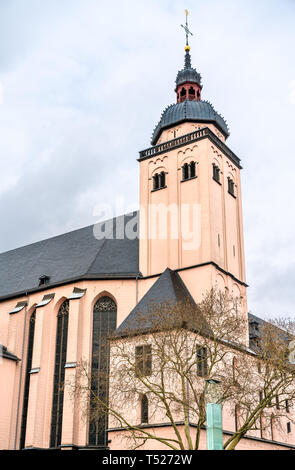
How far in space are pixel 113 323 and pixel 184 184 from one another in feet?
30.5

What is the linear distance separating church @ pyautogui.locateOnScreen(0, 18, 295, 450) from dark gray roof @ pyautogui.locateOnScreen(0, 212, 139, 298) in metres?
0.10

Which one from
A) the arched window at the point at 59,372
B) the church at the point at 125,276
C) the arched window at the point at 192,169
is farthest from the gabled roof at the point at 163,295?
the arched window at the point at 192,169

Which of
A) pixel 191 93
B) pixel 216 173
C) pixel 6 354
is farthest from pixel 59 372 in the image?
pixel 191 93

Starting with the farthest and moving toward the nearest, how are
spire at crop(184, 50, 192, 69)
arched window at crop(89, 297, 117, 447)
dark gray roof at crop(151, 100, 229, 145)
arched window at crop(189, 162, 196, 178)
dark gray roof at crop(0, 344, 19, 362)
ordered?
1. spire at crop(184, 50, 192, 69)
2. dark gray roof at crop(151, 100, 229, 145)
3. arched window at crop(189, 162, 196, 178)
4. dark gray roof at crop(0, 344, 19, 362)
5. arched window at crop(89, 297, 117, 447)

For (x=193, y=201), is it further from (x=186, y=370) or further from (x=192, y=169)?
(x=186, y=370)

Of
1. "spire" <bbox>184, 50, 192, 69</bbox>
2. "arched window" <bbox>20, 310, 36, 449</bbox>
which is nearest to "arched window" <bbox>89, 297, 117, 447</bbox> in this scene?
"arched window" <bbox>20, 310, 36, 449</bbox>

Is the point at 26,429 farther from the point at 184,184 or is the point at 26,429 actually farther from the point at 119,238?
the point at 184,184

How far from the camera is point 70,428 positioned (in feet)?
97.2

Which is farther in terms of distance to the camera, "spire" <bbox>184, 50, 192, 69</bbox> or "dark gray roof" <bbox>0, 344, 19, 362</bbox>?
"spire" <bbox>184, 50, 192, 69</bbox>

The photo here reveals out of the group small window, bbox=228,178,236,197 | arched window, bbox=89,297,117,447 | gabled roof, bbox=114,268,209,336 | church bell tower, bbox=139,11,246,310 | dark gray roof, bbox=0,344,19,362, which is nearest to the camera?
gabled roof, bbox=114,268,209,336

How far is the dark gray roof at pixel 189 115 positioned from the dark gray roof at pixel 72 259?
6.34m

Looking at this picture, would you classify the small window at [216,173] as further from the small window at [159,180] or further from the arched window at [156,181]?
the arched window at [156,181]

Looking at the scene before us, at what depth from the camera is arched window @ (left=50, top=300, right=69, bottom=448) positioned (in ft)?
103

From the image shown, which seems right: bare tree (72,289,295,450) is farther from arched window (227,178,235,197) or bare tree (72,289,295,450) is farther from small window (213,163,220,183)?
arched window (227,178,235,197)
